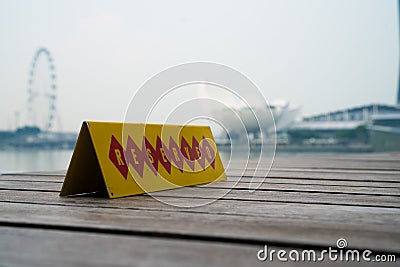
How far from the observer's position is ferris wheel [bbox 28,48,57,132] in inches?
133

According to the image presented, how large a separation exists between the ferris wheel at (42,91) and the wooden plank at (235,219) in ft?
8.50

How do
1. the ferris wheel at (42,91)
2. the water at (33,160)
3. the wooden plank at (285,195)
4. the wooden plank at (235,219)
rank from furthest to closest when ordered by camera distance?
the ferris wheel at (42,91)
the water at (33,160)
the wooden plank at (285,195)
the wooden plank at (235,219)

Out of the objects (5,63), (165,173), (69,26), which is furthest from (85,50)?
(165,173)

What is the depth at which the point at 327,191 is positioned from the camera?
0.92 m

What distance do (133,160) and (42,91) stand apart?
3743 millimetres

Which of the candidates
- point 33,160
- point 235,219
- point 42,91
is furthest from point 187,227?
point 42,91

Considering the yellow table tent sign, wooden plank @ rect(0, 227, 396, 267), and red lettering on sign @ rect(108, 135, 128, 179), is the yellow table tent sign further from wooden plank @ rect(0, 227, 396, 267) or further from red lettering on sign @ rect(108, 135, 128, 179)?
wooden plank @ rect(0, 227, 396, 267)

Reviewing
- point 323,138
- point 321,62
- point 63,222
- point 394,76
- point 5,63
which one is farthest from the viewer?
point 321,62

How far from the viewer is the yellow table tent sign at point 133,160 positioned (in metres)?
0.83

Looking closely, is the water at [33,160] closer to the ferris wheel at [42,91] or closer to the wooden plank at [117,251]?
the ferris wheel at [42,91]

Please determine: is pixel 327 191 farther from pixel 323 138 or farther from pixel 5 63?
pixel 323 138

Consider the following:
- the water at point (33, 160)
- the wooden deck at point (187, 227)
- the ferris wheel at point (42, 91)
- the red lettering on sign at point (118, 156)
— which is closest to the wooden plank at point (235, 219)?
the wooden deck at point (187, 227)

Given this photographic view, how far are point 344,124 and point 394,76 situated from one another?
1116 mm

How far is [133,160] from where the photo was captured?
911 mm
